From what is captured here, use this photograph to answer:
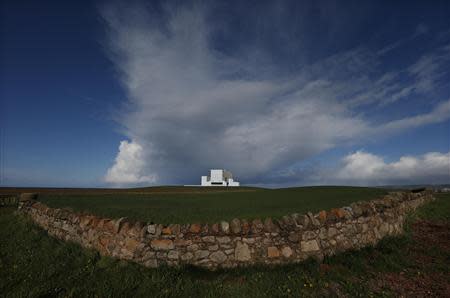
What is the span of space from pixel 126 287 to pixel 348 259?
6.58m

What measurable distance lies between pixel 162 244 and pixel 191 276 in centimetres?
141

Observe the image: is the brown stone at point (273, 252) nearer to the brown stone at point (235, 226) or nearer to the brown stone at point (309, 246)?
the brown stone at point (309, 246)

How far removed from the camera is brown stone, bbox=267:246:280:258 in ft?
22.6

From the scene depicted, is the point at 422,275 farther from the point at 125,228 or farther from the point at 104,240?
the point at 104,240

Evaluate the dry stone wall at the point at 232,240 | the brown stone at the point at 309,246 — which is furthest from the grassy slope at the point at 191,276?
the brown stone at the point at 309,246

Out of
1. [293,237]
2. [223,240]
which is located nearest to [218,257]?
[223,240]

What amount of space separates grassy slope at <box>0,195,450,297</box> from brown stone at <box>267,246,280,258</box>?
1.24ft

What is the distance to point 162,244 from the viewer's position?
23.1ft

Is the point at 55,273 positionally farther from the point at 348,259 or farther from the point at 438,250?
the point at 438,250

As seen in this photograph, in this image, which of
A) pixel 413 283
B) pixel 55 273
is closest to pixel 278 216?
pixel 413 283

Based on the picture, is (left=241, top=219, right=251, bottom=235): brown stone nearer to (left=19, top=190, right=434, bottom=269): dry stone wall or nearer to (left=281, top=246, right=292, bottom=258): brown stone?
(left=19, top=190, right=434, bottom=269): dry stone wall

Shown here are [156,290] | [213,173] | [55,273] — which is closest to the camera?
[156,290]

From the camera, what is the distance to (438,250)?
8234 millimetres

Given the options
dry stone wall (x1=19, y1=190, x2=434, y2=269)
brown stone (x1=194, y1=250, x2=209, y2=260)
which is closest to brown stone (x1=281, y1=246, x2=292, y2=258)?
dry stone wall (x1=19, y1=190, x2=434, y2=269)
